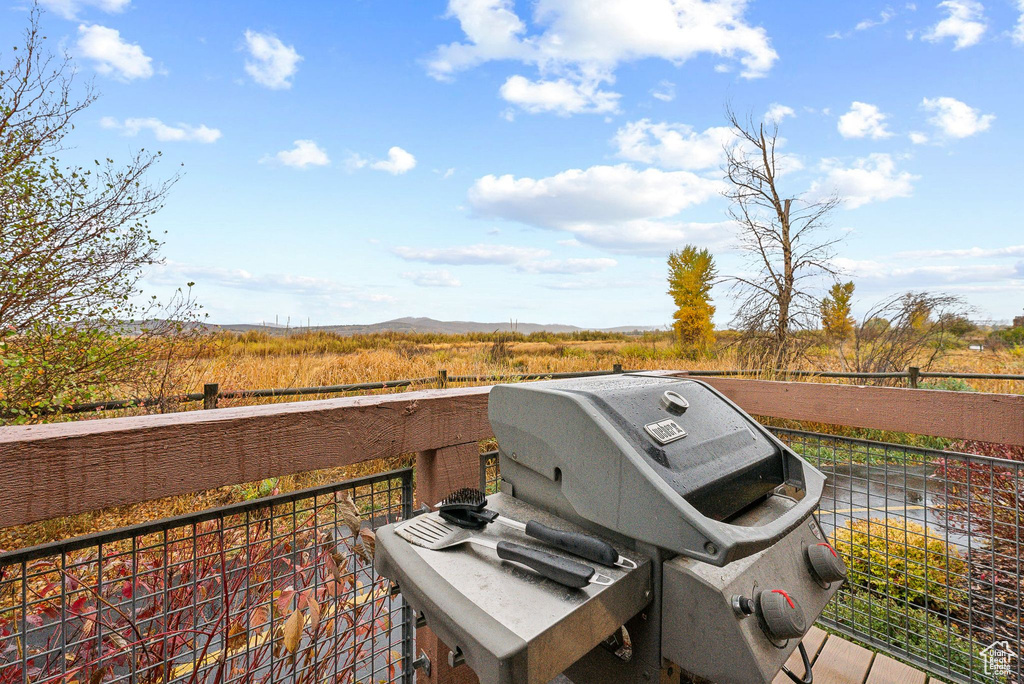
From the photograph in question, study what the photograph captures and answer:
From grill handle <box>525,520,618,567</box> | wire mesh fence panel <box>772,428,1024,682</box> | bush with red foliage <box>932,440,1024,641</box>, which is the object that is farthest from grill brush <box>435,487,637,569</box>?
bush with red foliage <box>932,440,1024,641</box>

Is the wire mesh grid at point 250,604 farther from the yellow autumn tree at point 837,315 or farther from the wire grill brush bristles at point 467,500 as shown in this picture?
the yellow autumn tree at point 837,315

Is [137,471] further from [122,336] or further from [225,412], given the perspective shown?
[122,336]

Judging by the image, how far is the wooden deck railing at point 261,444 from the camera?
702 millimetres

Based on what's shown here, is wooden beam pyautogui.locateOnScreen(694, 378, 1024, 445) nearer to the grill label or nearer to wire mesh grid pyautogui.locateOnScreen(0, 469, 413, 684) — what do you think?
the grill label

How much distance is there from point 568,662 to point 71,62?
672cm

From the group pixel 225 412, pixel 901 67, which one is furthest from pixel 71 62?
pixel 901 67

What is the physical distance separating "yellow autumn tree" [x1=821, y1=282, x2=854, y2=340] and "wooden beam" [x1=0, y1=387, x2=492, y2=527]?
9398 millimetres

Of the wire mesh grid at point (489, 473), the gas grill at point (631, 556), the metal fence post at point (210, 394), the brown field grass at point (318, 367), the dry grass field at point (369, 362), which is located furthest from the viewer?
the dry grass field at point (369, 362)

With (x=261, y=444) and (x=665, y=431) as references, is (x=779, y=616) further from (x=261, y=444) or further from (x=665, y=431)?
(x=261, y=444)

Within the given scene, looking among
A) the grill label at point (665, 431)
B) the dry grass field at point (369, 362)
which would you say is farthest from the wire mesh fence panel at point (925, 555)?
the dry grass field at point (369, 362)

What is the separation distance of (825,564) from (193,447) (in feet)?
3.75

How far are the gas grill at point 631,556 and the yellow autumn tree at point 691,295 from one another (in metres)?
17.5

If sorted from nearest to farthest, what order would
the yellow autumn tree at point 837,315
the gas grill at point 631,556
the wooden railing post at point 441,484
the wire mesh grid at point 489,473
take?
the gas grill at point 631,556
the wooden railing post at point 441,484
the wire mesh grid at point 489,473
the yellow autumn tree at point 837,315

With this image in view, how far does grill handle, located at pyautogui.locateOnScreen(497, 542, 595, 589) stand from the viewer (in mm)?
670
